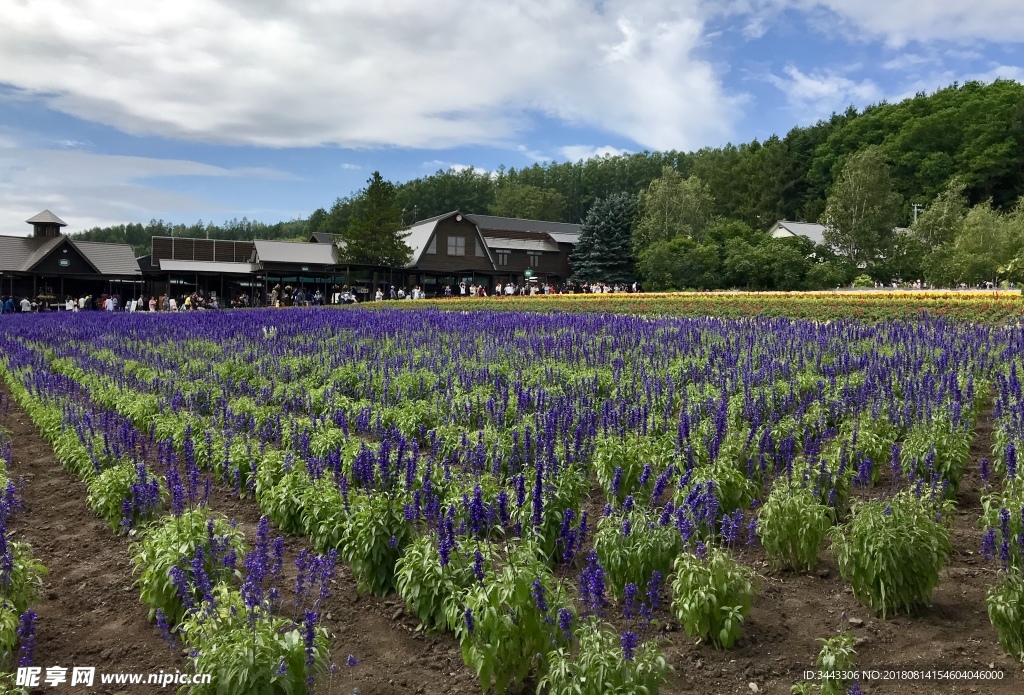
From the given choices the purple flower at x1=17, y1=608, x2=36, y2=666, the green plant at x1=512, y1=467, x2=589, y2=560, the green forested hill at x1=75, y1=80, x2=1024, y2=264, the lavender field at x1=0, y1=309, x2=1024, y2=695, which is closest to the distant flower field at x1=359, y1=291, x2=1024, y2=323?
the lavender field at x1=0, y1=309, x2=1024, y2=695

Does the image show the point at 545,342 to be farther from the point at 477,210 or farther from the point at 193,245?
the point at 477,210

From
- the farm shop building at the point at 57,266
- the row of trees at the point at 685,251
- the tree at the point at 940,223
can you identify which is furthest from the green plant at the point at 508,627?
the farm shop building at the point at 57,266

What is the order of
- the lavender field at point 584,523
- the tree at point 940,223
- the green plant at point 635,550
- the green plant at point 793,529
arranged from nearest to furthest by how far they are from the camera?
the lavender field at point 584,523, the green plant at point 635,550, the green plant at point 793,529, the tree at point 940,223

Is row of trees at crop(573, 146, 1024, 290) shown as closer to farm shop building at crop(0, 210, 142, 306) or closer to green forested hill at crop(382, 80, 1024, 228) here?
green forested hill at crop(382, 80, 1024, 228)

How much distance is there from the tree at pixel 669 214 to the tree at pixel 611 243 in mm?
1150

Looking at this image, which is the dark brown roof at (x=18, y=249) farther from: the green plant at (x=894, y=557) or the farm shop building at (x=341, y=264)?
the green plant at (x=894, y=557)

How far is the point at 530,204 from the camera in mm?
91375

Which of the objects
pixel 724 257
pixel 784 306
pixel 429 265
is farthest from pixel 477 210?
pixel 784 306

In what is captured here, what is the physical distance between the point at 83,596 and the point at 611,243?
54543 millimetres

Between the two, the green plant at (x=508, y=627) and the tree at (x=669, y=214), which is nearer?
the green plant at (x=508, y=627)

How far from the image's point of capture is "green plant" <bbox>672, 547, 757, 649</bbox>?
4164 millimetres

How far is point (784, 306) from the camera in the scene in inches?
1003

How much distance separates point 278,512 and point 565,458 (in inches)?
92.9

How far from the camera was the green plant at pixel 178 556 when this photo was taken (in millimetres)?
4438
